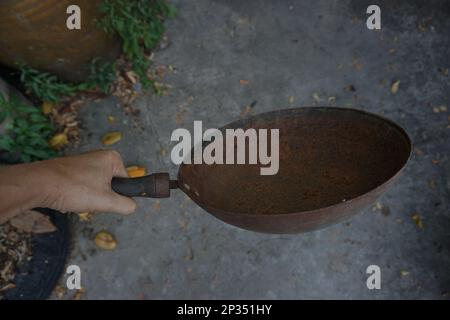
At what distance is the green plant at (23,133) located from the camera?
236 cm

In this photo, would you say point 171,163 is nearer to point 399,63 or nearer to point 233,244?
point 233,244

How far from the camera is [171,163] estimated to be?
8.46 ft

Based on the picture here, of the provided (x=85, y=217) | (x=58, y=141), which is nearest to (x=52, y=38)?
(x=58, y=141)

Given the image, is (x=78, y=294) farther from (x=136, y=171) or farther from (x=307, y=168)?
(x=307, y=168)

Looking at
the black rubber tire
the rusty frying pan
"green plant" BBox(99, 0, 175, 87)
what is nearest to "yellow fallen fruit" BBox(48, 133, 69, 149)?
the black rubber tire

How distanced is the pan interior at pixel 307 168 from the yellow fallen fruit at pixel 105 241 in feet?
3.34

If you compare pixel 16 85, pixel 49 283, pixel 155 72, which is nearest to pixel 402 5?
pixel 155 72

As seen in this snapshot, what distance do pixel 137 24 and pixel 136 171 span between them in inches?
29.4

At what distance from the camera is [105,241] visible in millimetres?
2500

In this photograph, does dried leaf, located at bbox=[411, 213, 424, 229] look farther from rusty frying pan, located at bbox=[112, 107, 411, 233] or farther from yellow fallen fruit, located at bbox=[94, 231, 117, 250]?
yellow fallen fruit, located at bbox=[94, 231, 117, 250]

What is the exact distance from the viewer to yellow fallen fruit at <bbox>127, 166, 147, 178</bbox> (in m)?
2.51

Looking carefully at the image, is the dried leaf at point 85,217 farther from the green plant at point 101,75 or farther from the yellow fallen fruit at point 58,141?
the green plant at point 101,75

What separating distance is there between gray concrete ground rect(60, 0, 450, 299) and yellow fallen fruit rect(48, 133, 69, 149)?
0.37 ft

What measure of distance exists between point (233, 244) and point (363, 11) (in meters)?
1.42
